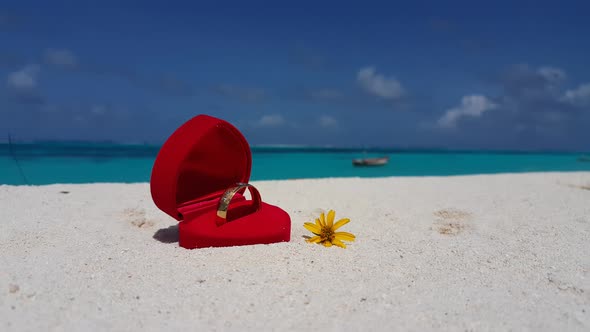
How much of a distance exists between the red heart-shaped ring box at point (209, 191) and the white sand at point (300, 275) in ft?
0.49

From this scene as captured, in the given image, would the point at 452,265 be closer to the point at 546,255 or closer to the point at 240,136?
the point at 546,255

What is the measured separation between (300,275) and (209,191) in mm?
1701

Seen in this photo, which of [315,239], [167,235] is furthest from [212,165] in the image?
[315,239]

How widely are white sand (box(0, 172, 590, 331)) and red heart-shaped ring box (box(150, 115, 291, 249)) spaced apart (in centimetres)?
15

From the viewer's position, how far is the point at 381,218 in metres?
5.11

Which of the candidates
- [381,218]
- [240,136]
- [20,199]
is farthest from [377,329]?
[20,199]

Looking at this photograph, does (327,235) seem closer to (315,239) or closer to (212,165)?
(315,239)

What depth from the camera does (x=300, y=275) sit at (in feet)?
9.37

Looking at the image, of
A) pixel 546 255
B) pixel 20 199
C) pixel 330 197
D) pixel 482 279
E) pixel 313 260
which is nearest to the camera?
pixel 482 279

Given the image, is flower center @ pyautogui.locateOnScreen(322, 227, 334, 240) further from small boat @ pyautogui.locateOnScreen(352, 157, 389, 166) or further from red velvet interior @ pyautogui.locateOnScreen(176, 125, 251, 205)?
small boat @ pyautogui.locateOnScreen(352, 157, 389, 166)

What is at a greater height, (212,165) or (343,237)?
(212,165)

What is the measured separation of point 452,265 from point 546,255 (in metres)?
1.04

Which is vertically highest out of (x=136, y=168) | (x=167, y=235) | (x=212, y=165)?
(x=212, y=165)

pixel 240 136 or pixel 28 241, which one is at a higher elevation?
pixel 240 136
